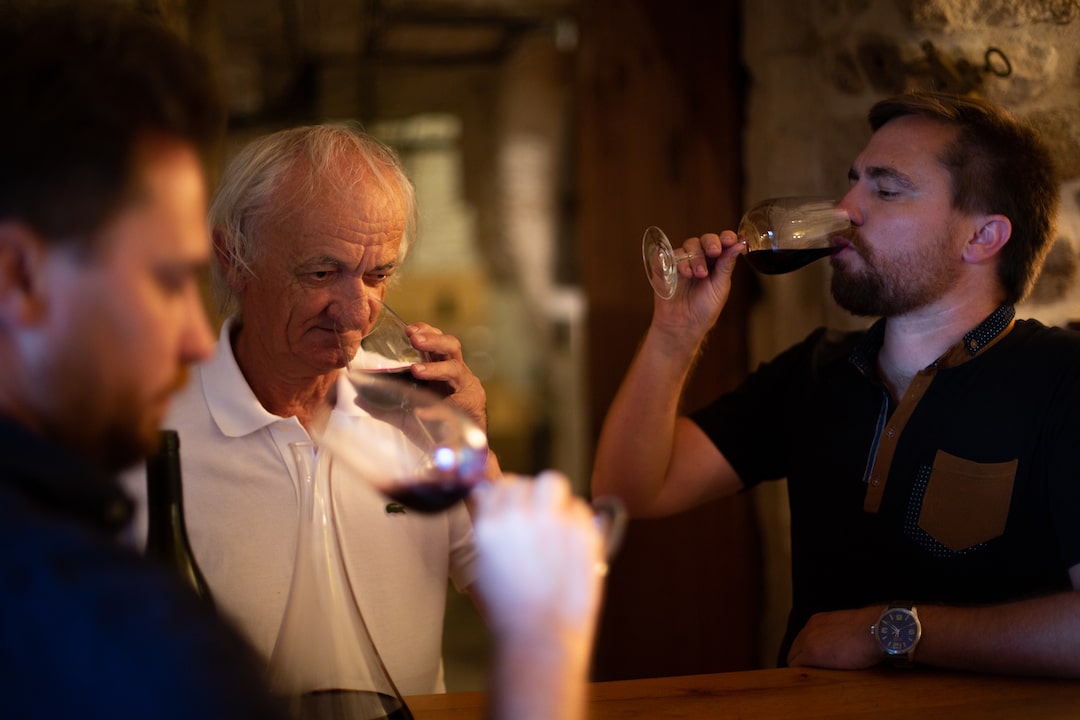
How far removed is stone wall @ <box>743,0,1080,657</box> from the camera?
6.91 ft

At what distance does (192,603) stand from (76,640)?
0.07 metres

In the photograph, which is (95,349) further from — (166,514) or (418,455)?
(166,514)

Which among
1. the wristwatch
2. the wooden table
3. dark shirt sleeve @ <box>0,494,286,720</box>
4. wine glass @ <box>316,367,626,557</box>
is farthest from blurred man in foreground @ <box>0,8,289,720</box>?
the wristwatch

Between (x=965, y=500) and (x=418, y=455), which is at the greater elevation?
(x=418, y=455)

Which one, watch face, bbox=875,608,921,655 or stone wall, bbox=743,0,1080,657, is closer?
watch face, bbox=875,608,921,655

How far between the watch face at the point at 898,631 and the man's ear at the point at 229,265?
1186mm

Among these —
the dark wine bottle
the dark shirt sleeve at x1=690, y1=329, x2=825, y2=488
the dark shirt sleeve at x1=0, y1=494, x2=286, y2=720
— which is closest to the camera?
the dark shirt sleeve at x1=0, y1=494, x2=286, y2=720

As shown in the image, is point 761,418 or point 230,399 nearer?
point 230,399

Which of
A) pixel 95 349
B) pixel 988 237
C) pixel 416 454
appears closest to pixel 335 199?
pixel 416 454

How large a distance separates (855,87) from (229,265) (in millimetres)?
1535

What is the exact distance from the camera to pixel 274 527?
1511mm

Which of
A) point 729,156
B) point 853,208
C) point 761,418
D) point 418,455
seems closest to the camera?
point 418,455

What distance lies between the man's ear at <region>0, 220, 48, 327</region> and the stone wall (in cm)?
196

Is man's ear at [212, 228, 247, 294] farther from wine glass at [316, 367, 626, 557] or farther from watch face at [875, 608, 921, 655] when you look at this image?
watch face at [875, 608, 921, 655]
